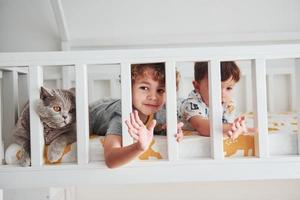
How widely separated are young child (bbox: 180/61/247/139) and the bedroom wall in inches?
32.2

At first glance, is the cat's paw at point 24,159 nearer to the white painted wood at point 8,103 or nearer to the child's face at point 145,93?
the white painted wood at point 8,103

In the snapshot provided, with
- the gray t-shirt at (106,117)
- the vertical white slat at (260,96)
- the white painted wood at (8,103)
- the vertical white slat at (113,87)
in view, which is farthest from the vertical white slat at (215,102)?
the vertical white slat at (113,87)

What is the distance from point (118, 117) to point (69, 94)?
165 millimetres

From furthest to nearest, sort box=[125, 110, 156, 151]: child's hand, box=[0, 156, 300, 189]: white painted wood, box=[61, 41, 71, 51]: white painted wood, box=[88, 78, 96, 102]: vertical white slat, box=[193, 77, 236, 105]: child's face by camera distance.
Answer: box=[88, 78, 96, 102]: vertical white slat
box=[61, 41, 71, 51]: white painted wood
box=[193, 77, 236, 105]: child's face
box=[0, 156, 300, 189]: white painted wood
box=[125, 110, 156, 151]: child's hand

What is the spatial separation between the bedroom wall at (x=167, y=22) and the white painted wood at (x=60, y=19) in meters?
0.14

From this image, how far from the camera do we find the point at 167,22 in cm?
205

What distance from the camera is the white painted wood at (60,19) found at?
1.73m

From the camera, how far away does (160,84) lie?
1.17m

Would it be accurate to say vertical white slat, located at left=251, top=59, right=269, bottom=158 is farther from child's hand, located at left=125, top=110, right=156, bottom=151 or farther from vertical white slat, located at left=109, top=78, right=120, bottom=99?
vertical white slat, located at left=109, top=78, right=120, bottom=99

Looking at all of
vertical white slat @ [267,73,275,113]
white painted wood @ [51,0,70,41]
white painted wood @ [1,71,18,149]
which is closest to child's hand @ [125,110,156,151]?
white painted wood @ [1,71,18,149]

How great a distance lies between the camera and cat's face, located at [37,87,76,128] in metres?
1.08

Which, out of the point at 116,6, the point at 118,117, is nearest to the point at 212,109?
→ the point at 118,117

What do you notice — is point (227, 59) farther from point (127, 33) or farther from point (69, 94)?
point (127, 33)

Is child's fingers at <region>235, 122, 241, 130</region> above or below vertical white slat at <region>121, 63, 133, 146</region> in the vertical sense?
below
